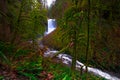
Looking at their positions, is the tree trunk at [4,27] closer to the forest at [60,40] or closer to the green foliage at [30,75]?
the forest at [60,40]

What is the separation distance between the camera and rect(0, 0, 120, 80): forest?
8749 millimetres

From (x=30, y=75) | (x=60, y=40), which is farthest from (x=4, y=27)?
(x=30, y=75)

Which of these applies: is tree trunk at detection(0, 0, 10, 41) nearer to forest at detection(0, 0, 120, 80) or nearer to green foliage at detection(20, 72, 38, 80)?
forest at detection(0, 0, 120, 80)

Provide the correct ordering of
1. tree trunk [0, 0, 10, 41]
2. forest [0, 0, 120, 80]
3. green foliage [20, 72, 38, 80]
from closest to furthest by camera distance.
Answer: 1. green foliage [20, 72, 38, 80]
2. forest [0, 0, 120, 80]
3. tree trunk [0, 0, 10, 41]

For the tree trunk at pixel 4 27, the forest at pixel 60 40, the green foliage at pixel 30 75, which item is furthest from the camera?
the tree trunk at pixel 4 27

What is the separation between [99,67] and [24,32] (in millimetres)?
6176

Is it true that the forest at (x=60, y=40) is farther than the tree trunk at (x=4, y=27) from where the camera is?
No

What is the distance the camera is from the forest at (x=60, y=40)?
28.7 feet

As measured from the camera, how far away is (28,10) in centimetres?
1337

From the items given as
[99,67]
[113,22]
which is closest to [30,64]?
[99,67]

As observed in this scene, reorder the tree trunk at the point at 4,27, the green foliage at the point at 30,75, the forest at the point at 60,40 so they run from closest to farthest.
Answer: the green foliage at the point at 30,75 < the forest at the point at 60,40 < the tree trunk at the point at 4,27

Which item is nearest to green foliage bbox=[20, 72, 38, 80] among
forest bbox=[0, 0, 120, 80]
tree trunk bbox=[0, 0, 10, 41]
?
forest bbox=[0, 0, 120, 80]

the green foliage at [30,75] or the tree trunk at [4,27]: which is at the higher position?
the tree trunk at [4,27]

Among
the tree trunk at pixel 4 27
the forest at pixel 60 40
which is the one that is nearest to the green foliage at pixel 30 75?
the forest at pixel 60 40
